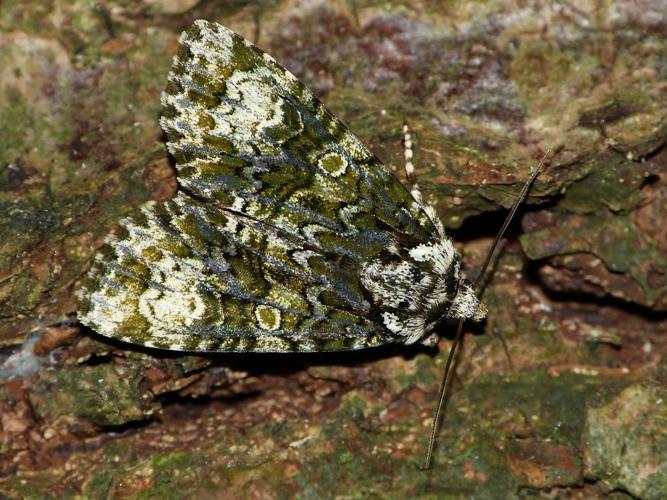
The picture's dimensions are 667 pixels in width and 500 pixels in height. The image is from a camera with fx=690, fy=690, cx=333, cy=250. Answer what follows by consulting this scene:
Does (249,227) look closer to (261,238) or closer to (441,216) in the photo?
(261,238)

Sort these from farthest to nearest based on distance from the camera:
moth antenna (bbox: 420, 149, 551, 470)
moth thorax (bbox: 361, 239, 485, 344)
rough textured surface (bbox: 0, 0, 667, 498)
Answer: moth thorax (bbox: 361, 239, 485, 344), rough textured surface (bbox: 0, 0, 667, 498), moth antenna (bbox: 420, 149, 551, 470)

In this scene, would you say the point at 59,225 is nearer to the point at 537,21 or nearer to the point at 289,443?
the point at 289,443

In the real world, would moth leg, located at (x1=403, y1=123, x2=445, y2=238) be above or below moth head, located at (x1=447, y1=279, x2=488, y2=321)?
above

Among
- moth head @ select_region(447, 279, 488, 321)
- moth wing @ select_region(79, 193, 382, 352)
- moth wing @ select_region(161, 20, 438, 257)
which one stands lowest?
moth wing @ select_region(79, 193, 382, 352)

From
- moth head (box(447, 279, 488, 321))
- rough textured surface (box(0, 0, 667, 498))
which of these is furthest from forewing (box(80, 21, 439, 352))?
moth head (box(447, 279, 488, 321))

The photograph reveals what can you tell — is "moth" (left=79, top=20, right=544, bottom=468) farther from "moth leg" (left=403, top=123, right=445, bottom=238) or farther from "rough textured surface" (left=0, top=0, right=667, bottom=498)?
"rough textured surface" (left=0, top=0, right=667, bottom=498)

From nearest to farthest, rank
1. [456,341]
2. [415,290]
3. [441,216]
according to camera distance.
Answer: [456,341]
[415,290]
[441,216]

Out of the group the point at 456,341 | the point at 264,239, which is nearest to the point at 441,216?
the point at 456,341
